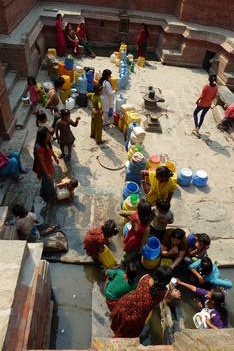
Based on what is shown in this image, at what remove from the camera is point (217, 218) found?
6133 millimetres

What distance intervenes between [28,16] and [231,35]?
8.29 metres

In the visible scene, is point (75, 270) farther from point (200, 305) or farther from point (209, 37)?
point (209, 37)

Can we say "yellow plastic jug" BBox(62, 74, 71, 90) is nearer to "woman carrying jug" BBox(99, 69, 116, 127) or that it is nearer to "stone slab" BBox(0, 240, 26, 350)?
"woman carrying jug" BBox(99, 69, 116, 127)

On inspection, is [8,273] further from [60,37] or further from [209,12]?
[209,12]

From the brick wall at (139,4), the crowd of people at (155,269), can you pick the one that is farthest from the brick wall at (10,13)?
the crowd of people at (155,269)

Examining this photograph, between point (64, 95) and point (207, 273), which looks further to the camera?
point (64, 95)

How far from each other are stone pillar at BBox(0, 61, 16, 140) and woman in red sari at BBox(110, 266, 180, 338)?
513 cm

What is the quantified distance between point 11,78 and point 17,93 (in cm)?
74

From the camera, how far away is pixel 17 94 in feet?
27.4

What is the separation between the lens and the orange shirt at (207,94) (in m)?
7.45

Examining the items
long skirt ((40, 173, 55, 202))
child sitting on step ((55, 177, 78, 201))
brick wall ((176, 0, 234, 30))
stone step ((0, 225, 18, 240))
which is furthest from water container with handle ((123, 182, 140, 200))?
brick wall ((176, 0, 234, 30))

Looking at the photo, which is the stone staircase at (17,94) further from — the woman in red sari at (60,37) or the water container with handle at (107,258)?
the water container with handle at (107,258)

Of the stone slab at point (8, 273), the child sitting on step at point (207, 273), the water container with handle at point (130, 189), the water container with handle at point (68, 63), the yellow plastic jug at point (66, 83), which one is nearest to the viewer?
the stone slab at point (8, 273)

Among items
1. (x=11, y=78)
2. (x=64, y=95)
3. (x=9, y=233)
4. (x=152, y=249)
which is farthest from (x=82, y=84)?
(x=152, y=249)
